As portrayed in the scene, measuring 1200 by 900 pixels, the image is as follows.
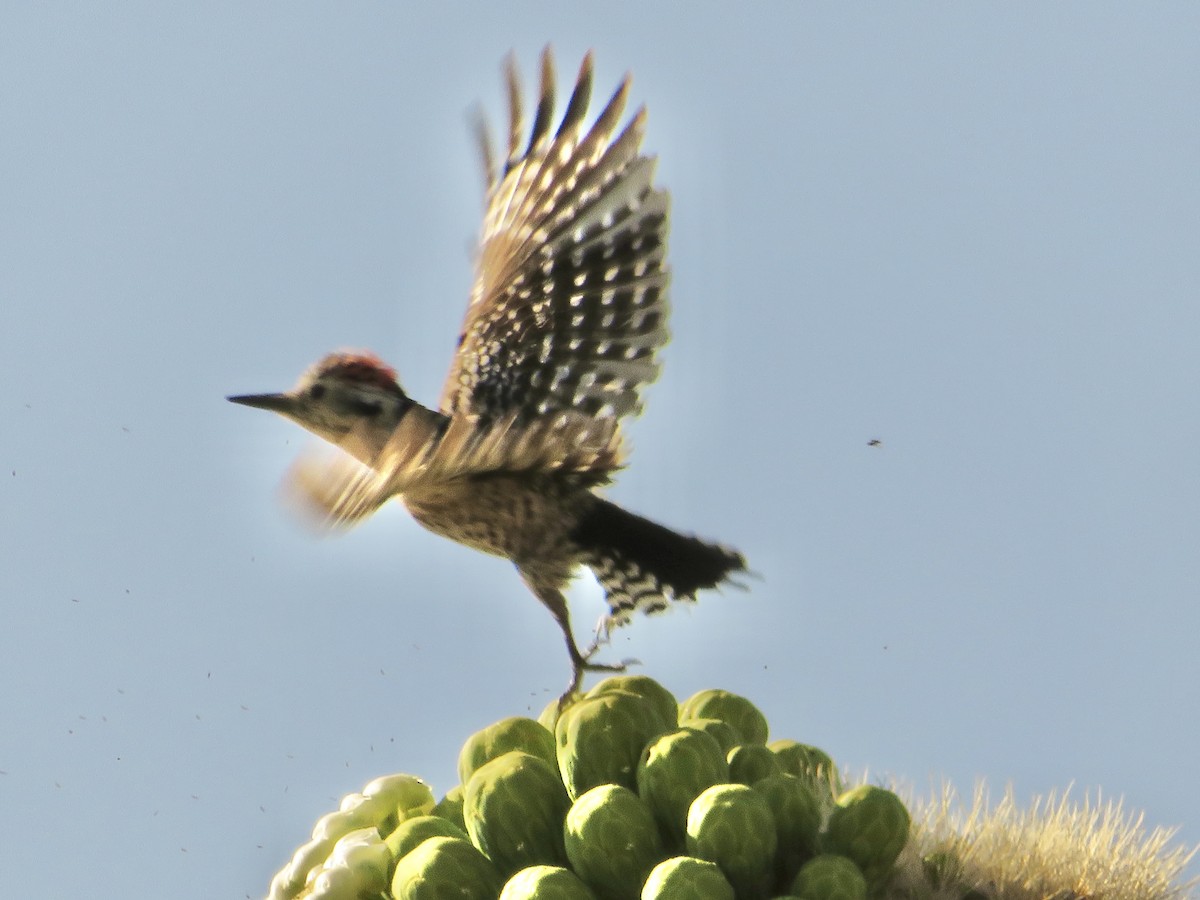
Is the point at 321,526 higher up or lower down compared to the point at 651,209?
lower down

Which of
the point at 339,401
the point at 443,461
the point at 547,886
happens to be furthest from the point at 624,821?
the point at 339,401

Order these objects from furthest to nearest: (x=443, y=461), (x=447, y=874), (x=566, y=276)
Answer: (x=566, y=276) → (x=443, y=461) → (x=447, y=874)

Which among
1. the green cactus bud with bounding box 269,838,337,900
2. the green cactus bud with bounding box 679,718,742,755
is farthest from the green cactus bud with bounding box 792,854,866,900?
the green cactus bud with bounding box 269,838,337,900

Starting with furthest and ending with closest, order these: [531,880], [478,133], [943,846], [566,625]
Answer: [478,133]
[566,625]
[943,846]
[531,880]

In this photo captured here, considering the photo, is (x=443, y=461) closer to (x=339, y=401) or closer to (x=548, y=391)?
(x=339, y=401)

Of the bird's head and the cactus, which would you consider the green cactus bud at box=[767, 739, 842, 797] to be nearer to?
the cactus

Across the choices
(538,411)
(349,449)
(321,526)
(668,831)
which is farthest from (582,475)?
(668,831)

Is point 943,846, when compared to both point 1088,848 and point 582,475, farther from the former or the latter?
point 582,475
